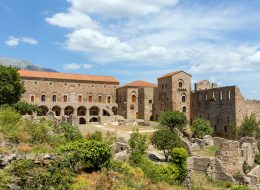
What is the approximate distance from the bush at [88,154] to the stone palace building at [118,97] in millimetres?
34127

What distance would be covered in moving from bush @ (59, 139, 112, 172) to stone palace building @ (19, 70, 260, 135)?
34127mm

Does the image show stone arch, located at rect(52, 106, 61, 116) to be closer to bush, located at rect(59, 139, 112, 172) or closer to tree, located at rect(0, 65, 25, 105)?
tree, located at rect(0, 65, 25, 105)

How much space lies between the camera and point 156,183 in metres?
16.3

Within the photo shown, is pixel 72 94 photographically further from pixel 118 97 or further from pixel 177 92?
pixel 177 92

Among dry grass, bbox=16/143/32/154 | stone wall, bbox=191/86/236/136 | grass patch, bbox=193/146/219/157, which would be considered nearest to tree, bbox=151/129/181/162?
grass patch, bbox=193/146/219/157

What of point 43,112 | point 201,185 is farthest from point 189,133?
point 43,112

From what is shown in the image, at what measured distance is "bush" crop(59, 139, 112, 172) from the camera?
14.3 meters

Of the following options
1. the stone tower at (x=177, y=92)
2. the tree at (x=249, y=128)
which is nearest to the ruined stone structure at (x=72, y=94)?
the stone tower at (x=177, y=92)

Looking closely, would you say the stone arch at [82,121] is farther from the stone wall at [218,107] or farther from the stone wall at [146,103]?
the stone wall at [218,107]

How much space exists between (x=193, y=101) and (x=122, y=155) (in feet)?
116

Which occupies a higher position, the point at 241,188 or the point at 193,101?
the point at 193,101

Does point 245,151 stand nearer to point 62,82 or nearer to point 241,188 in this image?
point 241,188

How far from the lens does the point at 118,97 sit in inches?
2544

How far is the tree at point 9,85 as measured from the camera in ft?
139
